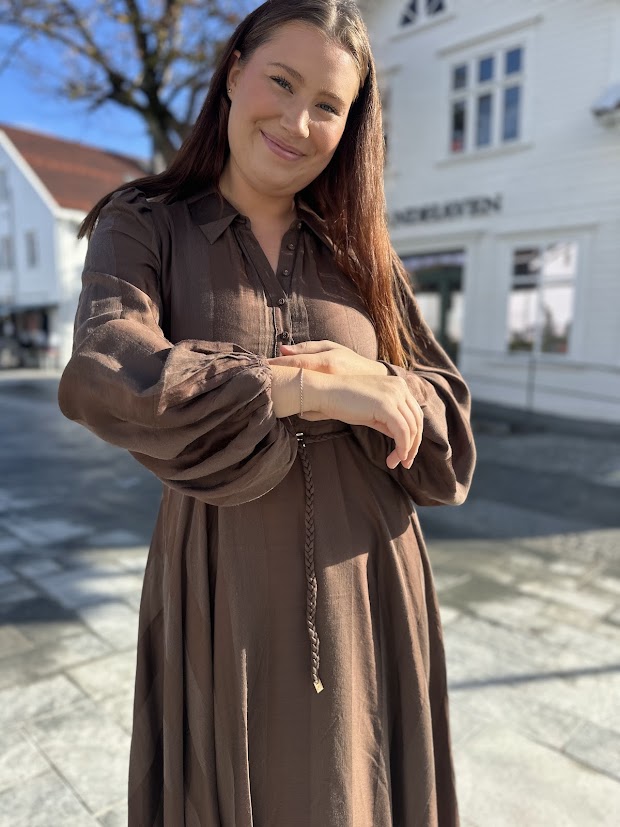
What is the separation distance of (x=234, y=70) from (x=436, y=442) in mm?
826

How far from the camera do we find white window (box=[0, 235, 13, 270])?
24.5 meters

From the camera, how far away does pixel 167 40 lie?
1045 centimetres

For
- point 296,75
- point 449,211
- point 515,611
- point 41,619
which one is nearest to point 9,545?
point 41,619

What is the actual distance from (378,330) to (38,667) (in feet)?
7.79

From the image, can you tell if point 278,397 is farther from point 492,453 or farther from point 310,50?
point 492,453

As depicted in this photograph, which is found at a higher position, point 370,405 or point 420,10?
point 420,10

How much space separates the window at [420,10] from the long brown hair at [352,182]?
12.0m

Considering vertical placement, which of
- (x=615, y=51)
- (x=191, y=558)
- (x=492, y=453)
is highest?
(x=615, y=51)

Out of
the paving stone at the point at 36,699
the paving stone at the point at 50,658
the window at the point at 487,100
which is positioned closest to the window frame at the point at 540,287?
the window at the point at 487,100

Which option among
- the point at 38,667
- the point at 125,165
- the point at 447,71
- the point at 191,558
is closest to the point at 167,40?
the point at 447,71

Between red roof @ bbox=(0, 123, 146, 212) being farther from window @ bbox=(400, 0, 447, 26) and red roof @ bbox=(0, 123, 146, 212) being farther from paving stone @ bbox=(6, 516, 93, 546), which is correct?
paving stone @ bbox=(6, 516, 93, 546)

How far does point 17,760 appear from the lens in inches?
88.0

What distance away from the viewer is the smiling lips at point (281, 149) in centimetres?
119

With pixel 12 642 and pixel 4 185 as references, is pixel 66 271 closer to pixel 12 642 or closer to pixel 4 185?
pixel 4 185
